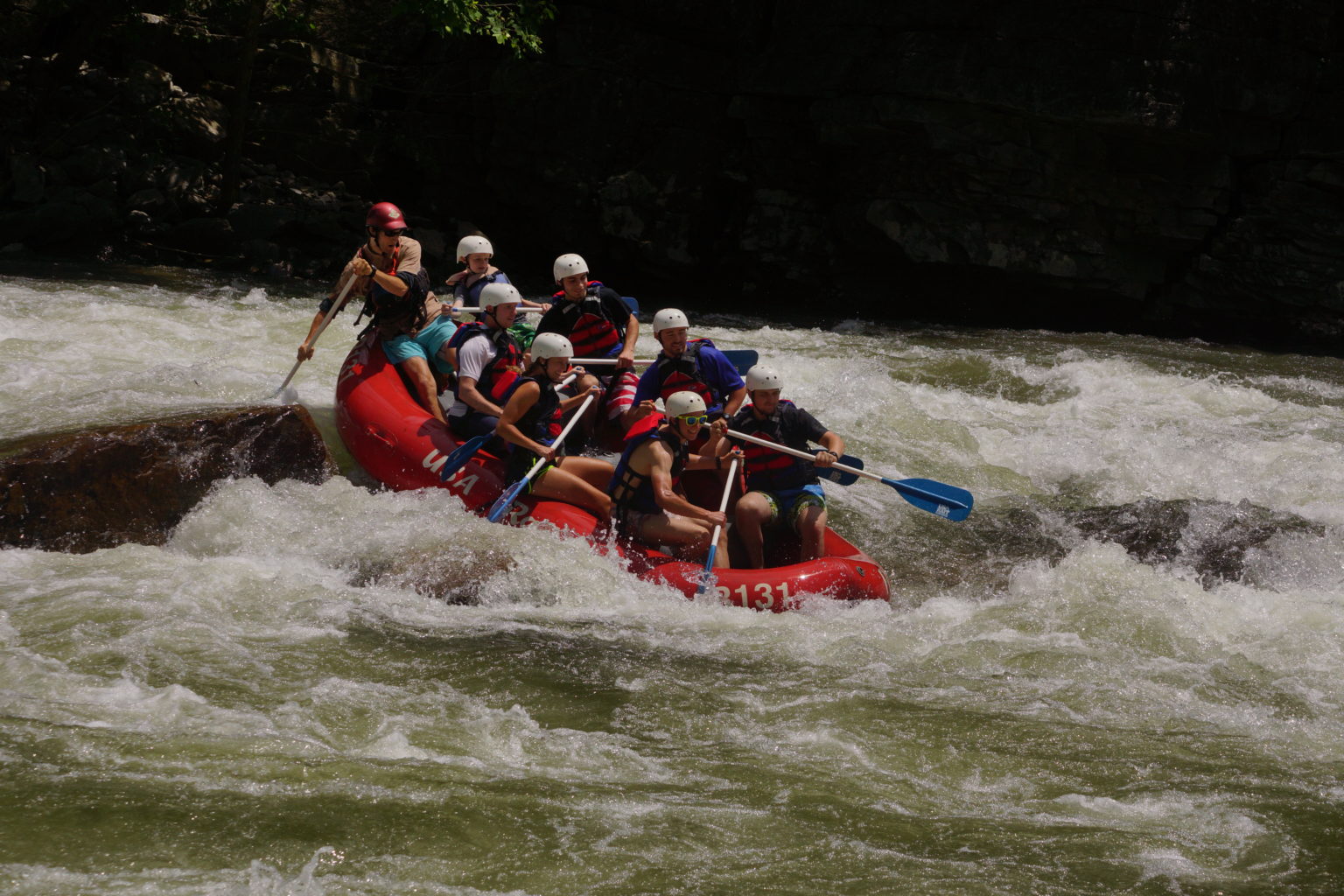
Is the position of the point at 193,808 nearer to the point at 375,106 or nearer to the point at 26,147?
Result: the point at 26,147

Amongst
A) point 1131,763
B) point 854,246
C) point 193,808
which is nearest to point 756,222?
point 854,246

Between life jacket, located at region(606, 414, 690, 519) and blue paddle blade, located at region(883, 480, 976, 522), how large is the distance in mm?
1259

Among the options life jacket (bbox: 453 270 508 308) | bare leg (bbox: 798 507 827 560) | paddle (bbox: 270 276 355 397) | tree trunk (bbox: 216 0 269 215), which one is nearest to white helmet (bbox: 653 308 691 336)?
bare leg (bbox: 798 507 827 560)

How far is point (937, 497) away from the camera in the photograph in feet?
21.5

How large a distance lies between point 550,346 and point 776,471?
4.22 feet

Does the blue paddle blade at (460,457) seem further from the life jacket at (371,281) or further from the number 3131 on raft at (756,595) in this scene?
the number 3131 on raft at (756,595)

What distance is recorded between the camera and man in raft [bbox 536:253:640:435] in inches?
277

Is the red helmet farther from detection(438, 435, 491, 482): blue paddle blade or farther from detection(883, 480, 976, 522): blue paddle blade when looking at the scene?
detection(883, 480, 976, 522): blue paddle blade

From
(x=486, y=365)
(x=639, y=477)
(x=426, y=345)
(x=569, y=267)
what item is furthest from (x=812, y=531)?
(x=426, y=345)

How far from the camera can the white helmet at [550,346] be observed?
19.8 feet

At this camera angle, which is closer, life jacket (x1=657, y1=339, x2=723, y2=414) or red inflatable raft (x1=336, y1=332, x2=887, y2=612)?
red inflatable raft (x1=336, y1=332, x2=887, y2=612)

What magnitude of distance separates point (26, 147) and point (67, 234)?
1631 millimetres

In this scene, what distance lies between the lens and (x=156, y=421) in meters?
6.18

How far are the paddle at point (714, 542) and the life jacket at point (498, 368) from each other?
1.29 m
